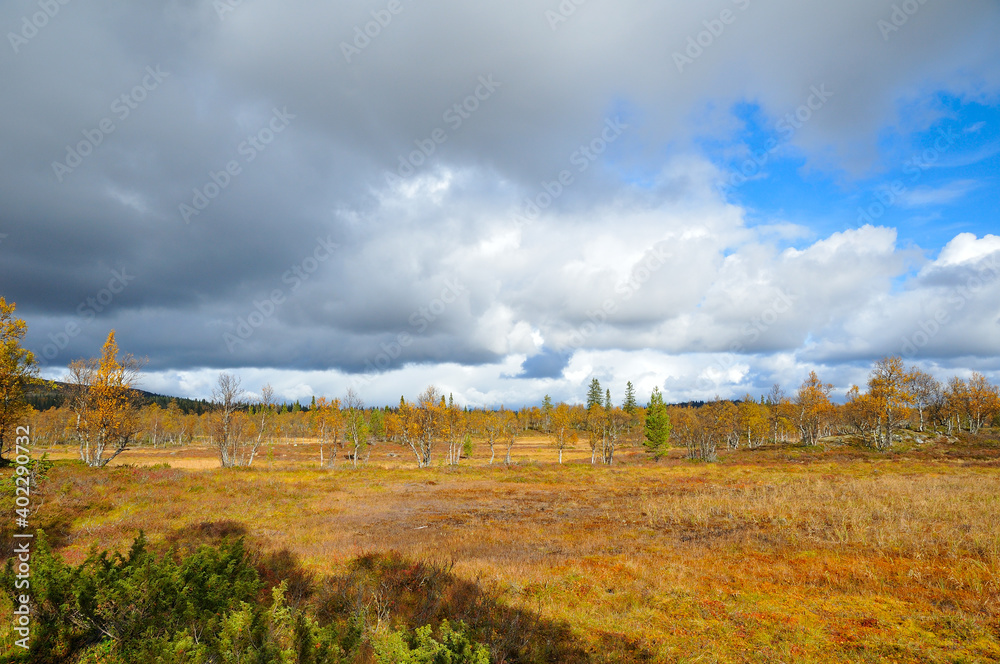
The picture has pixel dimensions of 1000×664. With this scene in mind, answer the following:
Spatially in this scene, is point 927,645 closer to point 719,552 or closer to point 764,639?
point 764,639

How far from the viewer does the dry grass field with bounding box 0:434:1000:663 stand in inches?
312

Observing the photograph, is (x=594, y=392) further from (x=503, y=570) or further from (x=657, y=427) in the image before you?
(x=503, y=570)

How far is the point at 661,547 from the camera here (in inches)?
574

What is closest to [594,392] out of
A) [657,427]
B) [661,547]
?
[657,427]

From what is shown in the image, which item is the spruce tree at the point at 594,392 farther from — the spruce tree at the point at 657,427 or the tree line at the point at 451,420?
the spruce tree at the point at 657,427

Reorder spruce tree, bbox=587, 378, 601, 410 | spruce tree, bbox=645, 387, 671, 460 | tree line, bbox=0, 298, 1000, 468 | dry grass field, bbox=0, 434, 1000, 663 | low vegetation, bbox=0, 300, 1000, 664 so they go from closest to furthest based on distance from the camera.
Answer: low vegetation, bbox=0, 300, 1000, 664 → dry grass field, bbox=0, 434, 1000, 663 → tree line, bbox=0, 298, 1000, 468 → spruce tree, bbox=645, 387, 671, 460 → spruce tree, bbox=587, 378, 601, 410

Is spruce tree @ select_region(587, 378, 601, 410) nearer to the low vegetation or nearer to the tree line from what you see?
the tree line

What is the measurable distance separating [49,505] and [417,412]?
43796 mm

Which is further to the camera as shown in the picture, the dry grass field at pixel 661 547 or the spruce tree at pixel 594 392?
the spruce tree at pixel 594 392

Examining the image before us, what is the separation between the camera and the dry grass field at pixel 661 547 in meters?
7.91

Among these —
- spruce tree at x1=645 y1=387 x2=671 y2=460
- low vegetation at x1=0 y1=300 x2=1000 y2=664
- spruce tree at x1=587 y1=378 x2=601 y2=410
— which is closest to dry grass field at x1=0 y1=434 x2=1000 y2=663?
low vegetation at x1=0 y1=300 x2=1000 y2=664

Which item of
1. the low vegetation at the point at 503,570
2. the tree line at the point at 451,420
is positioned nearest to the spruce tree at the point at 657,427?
the tree line at the point at 451,420

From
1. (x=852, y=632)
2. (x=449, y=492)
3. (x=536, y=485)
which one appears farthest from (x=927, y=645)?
(x=536, y=485)

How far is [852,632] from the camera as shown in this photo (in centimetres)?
786
